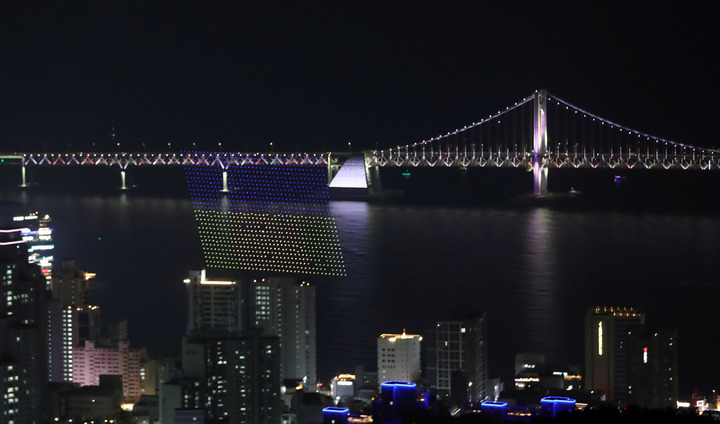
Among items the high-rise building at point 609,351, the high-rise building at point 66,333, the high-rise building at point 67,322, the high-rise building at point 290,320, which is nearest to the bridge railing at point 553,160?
the high-rise building at point 609,351

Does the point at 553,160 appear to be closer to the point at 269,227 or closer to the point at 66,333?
the point at 269,227

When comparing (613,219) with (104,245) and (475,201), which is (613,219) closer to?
(475,201)

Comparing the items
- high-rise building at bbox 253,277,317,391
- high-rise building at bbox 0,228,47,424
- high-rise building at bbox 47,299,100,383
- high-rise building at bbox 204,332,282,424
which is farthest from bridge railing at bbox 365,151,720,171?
high-rise building at bbox 0,228,47,424

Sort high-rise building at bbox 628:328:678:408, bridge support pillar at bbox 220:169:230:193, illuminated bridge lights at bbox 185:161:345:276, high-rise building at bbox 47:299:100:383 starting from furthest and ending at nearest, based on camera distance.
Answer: bridge support pillar at bbox 220:169:230:193, illuminated bridge lights at bbox 185:161:345:276, high-rise building at bbox 47:299:100:383, high-rise building at bbox 628:328:678:408

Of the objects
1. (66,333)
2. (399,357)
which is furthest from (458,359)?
(66,333)

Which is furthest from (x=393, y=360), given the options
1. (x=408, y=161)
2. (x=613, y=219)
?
(x=408, y=161)

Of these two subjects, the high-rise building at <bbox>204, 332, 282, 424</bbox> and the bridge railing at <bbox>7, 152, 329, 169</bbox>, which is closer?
the high-rise building at <bbox>204, 332, 282, 424</bbox>

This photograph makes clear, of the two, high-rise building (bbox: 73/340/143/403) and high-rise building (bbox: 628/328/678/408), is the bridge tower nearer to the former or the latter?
high-rise building (bbox: 628/328/678/408)
